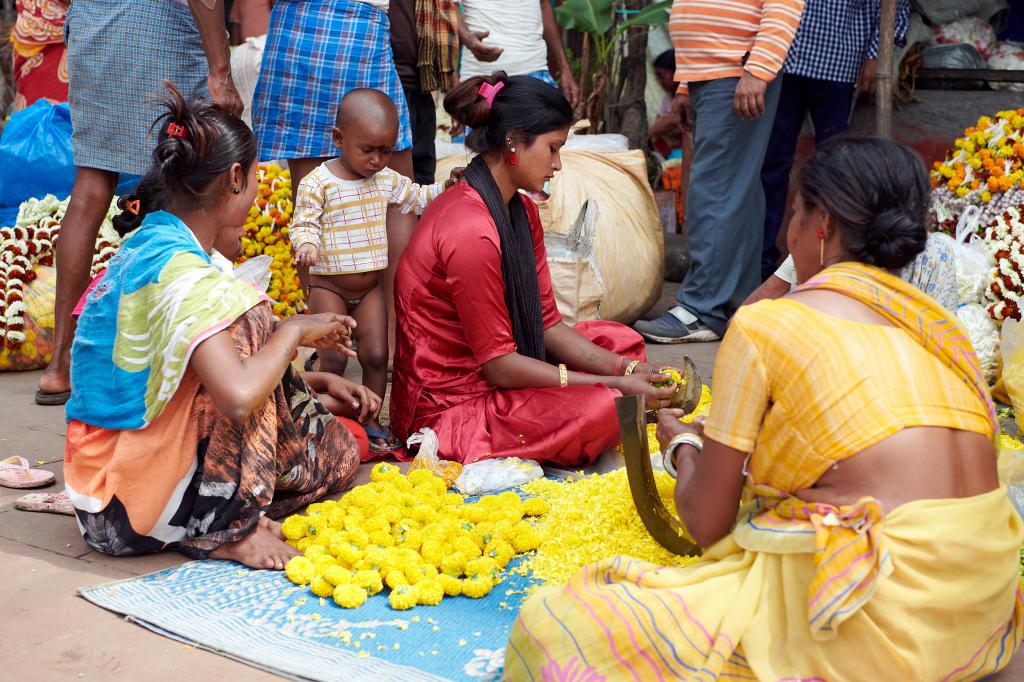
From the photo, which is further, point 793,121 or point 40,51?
point 40,51

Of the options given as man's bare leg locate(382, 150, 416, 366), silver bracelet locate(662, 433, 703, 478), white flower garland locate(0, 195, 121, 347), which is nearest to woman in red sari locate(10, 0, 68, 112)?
white flower garland locate(0, 195, 121, 347)

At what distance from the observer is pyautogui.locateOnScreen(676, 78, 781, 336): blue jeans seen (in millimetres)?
5215

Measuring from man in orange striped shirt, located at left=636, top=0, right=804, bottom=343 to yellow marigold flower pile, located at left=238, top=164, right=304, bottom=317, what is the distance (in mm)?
1757

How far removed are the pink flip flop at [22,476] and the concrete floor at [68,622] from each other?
28 millimetres

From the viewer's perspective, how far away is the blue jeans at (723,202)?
205 inches

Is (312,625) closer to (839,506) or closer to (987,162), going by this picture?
(839,506)

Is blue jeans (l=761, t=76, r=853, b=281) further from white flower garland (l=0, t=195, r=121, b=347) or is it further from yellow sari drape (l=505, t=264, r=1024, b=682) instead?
yellow sari drape (l=505, t=264, r=1024, b=682)

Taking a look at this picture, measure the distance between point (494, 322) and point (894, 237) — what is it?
164 centimetres

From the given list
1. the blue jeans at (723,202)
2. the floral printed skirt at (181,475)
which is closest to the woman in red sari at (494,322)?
the floral printed skirt at (181,475)

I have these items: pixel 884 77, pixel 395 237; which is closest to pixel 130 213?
pixel 395 237

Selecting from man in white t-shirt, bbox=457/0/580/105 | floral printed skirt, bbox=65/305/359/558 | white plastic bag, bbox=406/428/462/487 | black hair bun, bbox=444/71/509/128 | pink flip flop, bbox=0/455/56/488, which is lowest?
pink flip flop, bbox=0/455/56/488

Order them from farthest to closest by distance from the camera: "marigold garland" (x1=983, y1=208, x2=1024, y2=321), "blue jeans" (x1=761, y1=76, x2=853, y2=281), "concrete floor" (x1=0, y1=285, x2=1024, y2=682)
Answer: "blue jeans" (x1=761, y1=76, x2=853, y2=281), "marigold garland" (x1=983, y1=208, x2=1024, y2=321), "concrete floor" (x1=0, y1=285, x2=1024, y2=682)

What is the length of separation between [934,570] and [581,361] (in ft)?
6.55

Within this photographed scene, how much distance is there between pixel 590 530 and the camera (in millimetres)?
2811
